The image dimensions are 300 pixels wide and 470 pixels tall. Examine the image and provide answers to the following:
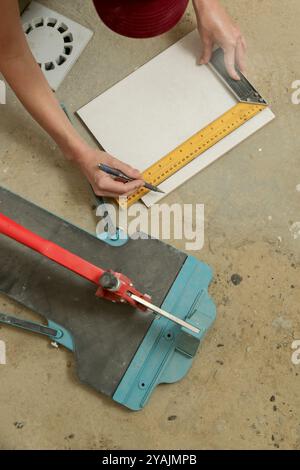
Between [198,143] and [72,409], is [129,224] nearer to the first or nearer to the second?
[198,143]

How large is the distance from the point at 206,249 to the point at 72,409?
58 cm

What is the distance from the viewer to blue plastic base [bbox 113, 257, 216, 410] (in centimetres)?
132

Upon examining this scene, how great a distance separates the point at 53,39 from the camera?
1.56 m

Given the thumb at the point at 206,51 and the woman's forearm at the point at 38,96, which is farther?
the thumb at the point at 206,51

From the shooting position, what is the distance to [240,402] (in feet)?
4.45

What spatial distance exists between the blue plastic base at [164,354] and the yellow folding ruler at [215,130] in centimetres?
35

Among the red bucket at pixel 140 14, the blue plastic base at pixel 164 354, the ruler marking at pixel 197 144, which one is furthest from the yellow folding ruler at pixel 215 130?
the red bucket at pixel 140 14

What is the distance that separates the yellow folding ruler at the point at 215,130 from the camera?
1456 millimetres
